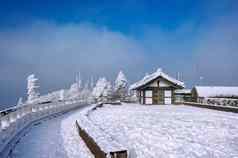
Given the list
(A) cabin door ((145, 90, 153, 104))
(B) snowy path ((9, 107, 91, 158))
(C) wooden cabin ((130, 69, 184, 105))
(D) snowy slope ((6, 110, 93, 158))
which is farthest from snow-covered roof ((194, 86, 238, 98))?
(B) snowy path ((9, 107, 91, 158))

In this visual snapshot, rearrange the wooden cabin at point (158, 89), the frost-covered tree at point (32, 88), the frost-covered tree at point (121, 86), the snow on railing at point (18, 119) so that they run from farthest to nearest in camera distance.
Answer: the frost-covered tree at point (121, 86)
the frost-covered tree at point (32, 88)
the wooden cabin at point (158, 89)
the snow on railing at point (18, 119)

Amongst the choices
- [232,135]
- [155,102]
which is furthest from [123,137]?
[155,102]

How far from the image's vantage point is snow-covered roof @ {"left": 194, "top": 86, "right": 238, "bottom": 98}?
1674 inches

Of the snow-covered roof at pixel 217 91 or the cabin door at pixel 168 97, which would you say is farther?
the snow-covered roof at pixel 217 91

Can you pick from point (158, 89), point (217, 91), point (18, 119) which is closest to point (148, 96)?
point (158, 89)

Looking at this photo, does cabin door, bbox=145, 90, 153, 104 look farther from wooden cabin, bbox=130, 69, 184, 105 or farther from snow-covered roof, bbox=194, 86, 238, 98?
snow-covered roof, bbox=194, 86, 238, 98

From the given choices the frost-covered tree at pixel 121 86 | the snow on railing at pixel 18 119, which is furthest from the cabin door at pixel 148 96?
the frost-covered tree at pixel 121 86

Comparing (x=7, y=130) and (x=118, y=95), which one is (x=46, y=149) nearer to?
(x=7, y=130)

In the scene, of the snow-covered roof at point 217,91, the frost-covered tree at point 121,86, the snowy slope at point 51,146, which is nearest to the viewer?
the snowy slope at point 51,146

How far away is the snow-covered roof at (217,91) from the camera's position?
42.5 meters

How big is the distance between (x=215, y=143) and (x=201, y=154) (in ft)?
6.38

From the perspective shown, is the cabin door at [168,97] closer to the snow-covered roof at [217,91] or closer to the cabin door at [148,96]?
the cabin door at [148,96]

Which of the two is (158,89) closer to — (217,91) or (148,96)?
(148,96)

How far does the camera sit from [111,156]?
5.76 meters
